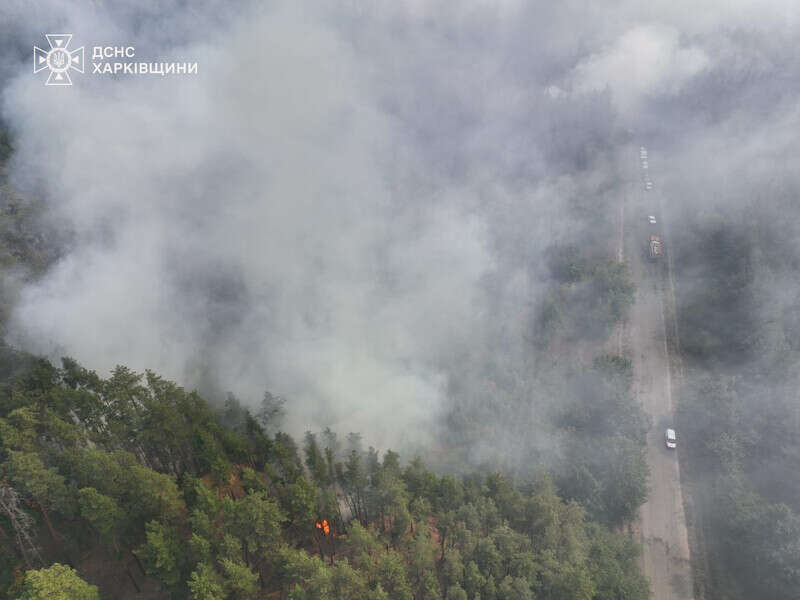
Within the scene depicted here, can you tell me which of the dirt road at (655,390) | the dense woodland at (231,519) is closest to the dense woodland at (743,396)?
the dirt road at (655,390)

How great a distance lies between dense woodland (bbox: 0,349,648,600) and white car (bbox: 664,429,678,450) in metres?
15.7

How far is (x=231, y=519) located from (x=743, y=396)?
4939cm

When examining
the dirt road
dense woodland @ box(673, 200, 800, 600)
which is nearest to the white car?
the dirt road

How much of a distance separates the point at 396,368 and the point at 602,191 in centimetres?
5697

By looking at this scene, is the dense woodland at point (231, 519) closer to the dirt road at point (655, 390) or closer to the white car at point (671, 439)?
the dirt road at point (655, 390)

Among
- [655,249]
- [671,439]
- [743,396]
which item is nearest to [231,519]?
[671,439]

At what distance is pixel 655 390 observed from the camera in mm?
51625

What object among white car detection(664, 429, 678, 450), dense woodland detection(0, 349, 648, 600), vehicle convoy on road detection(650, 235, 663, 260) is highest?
vehicle convoy on road detection(650, 235, 663, 260)

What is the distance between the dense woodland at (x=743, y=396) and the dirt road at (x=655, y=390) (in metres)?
1.77

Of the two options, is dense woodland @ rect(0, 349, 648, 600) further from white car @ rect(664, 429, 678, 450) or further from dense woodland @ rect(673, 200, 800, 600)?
white car @ rect(664, 429, 678, 450)

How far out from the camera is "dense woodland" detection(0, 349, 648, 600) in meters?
23.7

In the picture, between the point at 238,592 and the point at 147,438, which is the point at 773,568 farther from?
the point at 147,438

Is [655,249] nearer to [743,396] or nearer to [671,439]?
[743,396]

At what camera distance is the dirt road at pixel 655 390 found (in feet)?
121
